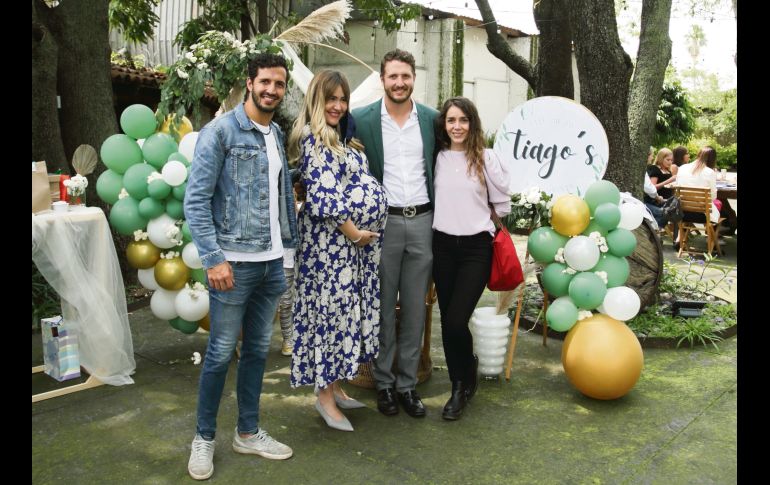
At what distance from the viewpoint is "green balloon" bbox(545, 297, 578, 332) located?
12.7 feet

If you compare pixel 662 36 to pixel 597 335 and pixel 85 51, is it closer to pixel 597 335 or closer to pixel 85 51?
pixel 597 335

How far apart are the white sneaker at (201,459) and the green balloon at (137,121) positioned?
2104mm

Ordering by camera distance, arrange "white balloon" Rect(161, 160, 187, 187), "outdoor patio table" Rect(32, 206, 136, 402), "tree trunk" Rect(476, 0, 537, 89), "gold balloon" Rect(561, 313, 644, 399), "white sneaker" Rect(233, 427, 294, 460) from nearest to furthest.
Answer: "white sneaker" Rect(233, 427, 294, 460), "gold balloon" Rect(561, 313, 644, 399), "outdoor patio table" Rect(32, 206, 136, 402), "white balloon" Rect(161, 160, 187, 187), "tree trunk" Rect(476, 0, 537, 89)

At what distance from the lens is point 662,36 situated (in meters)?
6.17

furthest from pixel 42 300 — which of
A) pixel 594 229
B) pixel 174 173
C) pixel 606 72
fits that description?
pixel 606 72

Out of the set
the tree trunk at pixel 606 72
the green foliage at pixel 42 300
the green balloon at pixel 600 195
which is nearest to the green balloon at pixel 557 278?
the green balloon at pixel 600 195

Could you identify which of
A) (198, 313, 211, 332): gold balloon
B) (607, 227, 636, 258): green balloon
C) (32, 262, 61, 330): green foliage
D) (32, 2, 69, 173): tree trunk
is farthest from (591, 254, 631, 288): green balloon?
(32, 2, 69, 173): tree trunk

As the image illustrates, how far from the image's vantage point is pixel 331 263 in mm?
3273

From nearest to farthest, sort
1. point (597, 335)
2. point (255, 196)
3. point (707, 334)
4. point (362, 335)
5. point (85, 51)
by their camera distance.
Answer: point (255, 196) → point (362, 335) → point (597, 335) → point (707, 334) → point (85, 51)

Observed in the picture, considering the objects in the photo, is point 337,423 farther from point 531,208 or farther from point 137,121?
point 137,121

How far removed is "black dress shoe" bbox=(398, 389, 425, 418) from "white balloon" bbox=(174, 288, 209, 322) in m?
1.40

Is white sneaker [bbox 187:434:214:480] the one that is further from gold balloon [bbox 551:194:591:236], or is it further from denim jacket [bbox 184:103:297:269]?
gold balloon [bbox 551:194:591:236]

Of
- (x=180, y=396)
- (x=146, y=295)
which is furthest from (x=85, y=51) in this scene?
(x=180, y=396)

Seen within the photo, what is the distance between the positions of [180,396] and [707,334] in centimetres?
372
